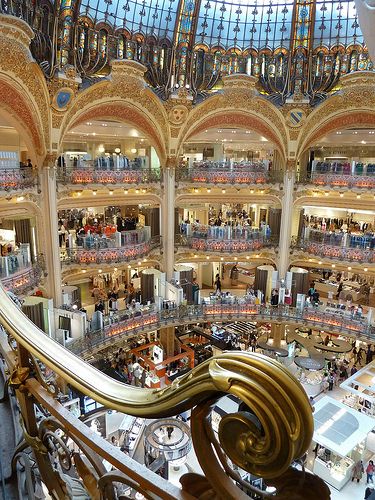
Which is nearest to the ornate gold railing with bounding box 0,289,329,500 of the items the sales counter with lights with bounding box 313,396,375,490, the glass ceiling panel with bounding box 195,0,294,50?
the sales counter with lights with bounding box 313,396,375,490

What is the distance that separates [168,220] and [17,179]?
9.10 meters

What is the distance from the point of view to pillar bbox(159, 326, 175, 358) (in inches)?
953

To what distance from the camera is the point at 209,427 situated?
1330mm

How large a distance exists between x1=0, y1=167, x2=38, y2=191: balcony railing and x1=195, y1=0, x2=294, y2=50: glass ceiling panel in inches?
439

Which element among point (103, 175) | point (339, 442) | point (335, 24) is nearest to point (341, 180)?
point (335, 24)

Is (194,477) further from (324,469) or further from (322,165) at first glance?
(322,165)

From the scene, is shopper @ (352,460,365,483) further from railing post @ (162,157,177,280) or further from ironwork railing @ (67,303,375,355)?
railing post @ (162,157,177,280)

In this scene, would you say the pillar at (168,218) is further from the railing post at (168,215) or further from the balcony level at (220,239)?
the balcony level at (220,239)

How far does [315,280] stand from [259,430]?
29619 mm

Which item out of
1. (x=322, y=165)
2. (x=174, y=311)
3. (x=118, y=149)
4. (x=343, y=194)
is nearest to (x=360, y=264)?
(x=343, y=194)

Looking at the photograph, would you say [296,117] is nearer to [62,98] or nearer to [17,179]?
[62,98]

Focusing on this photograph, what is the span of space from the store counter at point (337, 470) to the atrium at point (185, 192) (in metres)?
0.05

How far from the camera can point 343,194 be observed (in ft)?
77.3

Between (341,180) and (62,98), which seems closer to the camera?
(62,98)
